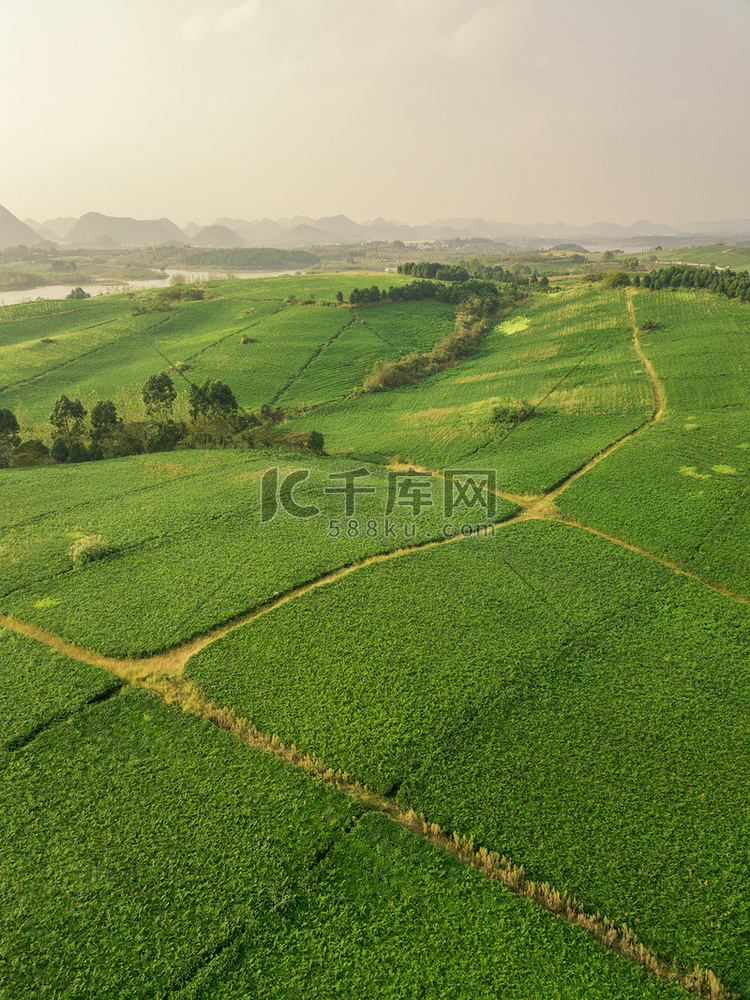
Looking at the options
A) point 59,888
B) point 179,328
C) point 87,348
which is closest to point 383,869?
point 59,888

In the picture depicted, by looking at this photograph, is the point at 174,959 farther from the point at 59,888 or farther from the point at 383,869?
the point at 383,869

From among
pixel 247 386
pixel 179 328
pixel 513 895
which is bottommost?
pixel 513 895

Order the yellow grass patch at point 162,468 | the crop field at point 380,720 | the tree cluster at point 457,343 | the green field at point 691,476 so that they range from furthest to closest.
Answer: the tree cluster at point 457,343, the yellow grass patch at point 162,468, the green field at point 691,476, the crop field at point 380,720

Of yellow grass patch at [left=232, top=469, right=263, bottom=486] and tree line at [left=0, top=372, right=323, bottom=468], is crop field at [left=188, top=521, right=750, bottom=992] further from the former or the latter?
tree line at [left=0, top=372, right=323, bottom=468]

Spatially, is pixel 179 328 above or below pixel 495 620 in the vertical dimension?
above

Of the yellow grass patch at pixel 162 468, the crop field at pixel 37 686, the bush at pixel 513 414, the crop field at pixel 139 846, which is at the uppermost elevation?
the bush at pixel 513 414

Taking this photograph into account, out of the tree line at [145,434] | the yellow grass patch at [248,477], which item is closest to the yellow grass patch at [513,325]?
the tree line at [145,434]

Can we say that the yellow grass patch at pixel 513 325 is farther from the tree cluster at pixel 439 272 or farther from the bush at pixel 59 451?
the bush at pixel 59 451
